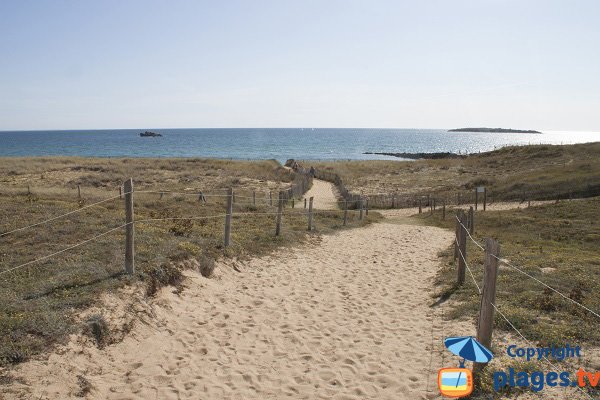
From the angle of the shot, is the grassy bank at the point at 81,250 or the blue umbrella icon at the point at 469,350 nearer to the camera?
the blue umbrella icon at the point at 469,350

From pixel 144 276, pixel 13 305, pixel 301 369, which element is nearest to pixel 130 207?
pixel 144 276

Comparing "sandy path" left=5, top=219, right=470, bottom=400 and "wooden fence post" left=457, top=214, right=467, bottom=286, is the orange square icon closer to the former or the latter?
"sandy path" left=5, top=219, right=470, bottom=400

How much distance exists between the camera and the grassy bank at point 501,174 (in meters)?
34.4

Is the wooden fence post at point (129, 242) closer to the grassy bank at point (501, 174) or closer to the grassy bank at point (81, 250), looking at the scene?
the grassy bank at point (81, 250)

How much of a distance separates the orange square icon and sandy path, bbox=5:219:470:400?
52cm

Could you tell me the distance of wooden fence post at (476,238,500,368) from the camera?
551 centimetres

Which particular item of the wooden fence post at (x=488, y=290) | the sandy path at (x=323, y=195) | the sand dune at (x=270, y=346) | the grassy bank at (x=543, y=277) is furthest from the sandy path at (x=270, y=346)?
the sandy path at (x=323, y=195)

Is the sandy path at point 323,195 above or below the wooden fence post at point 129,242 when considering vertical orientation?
below

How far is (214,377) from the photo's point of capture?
20.6ft

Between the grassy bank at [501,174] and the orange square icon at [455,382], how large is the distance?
106 ft

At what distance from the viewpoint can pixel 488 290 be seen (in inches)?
222

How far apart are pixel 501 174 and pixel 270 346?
47.6 m

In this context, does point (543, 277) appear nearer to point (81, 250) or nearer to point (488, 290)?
point (488, 290)

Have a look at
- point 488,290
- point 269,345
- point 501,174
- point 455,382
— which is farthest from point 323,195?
point 455,382
